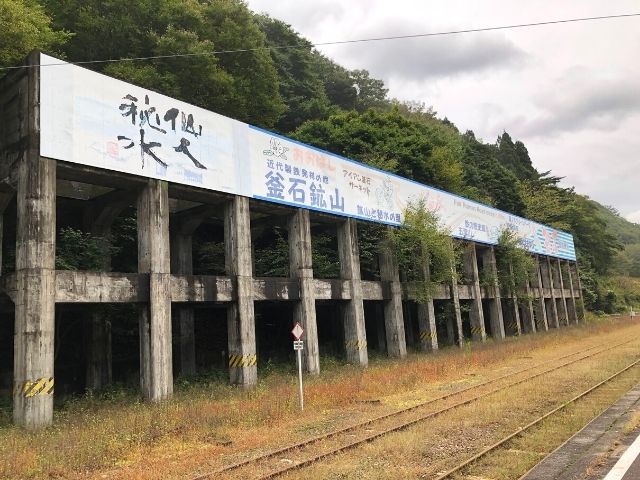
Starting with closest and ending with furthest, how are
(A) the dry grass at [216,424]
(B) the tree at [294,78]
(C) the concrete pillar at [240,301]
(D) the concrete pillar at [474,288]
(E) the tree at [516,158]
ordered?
1. (A) the dry grass at [216,424]
2. (C) the concrete pillar at [240,301]
3. (D) the concrete pillar at [474,288]
4. (B) the tree at [294,78]
5. (E) the tree at [516,158]

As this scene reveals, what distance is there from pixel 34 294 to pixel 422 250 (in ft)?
67.9

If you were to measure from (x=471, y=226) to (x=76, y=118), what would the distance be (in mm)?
28804

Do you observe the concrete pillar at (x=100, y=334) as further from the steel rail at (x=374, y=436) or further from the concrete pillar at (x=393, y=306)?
the concrete pillar at (x=393, y=306)

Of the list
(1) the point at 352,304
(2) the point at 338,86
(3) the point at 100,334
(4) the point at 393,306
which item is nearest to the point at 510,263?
(4) the point at 393,306

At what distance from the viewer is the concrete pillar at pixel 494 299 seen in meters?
38.9

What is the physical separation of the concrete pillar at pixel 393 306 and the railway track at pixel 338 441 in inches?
430

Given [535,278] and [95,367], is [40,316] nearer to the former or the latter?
[95,367]

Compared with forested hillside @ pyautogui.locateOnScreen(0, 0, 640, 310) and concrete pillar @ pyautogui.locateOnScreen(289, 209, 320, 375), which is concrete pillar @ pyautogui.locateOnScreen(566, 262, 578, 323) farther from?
concrete pillar @ pyautogui.locateOnScreen(289, 209, 320, 375)

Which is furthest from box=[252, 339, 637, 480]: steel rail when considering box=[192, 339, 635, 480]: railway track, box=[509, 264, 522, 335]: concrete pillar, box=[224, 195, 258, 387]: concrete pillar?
box=[509, 264, 522, 335]: concrete pillar

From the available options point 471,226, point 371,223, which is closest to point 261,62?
point 371,223

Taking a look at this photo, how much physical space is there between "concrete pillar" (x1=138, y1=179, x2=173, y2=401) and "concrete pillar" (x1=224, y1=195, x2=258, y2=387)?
3032mm

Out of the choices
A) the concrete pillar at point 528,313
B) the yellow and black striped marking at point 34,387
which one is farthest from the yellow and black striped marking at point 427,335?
the yellow and black striped marking at point 34,387

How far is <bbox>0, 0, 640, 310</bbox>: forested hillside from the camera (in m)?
29.9

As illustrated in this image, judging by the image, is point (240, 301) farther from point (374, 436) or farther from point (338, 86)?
point (338, 86)
